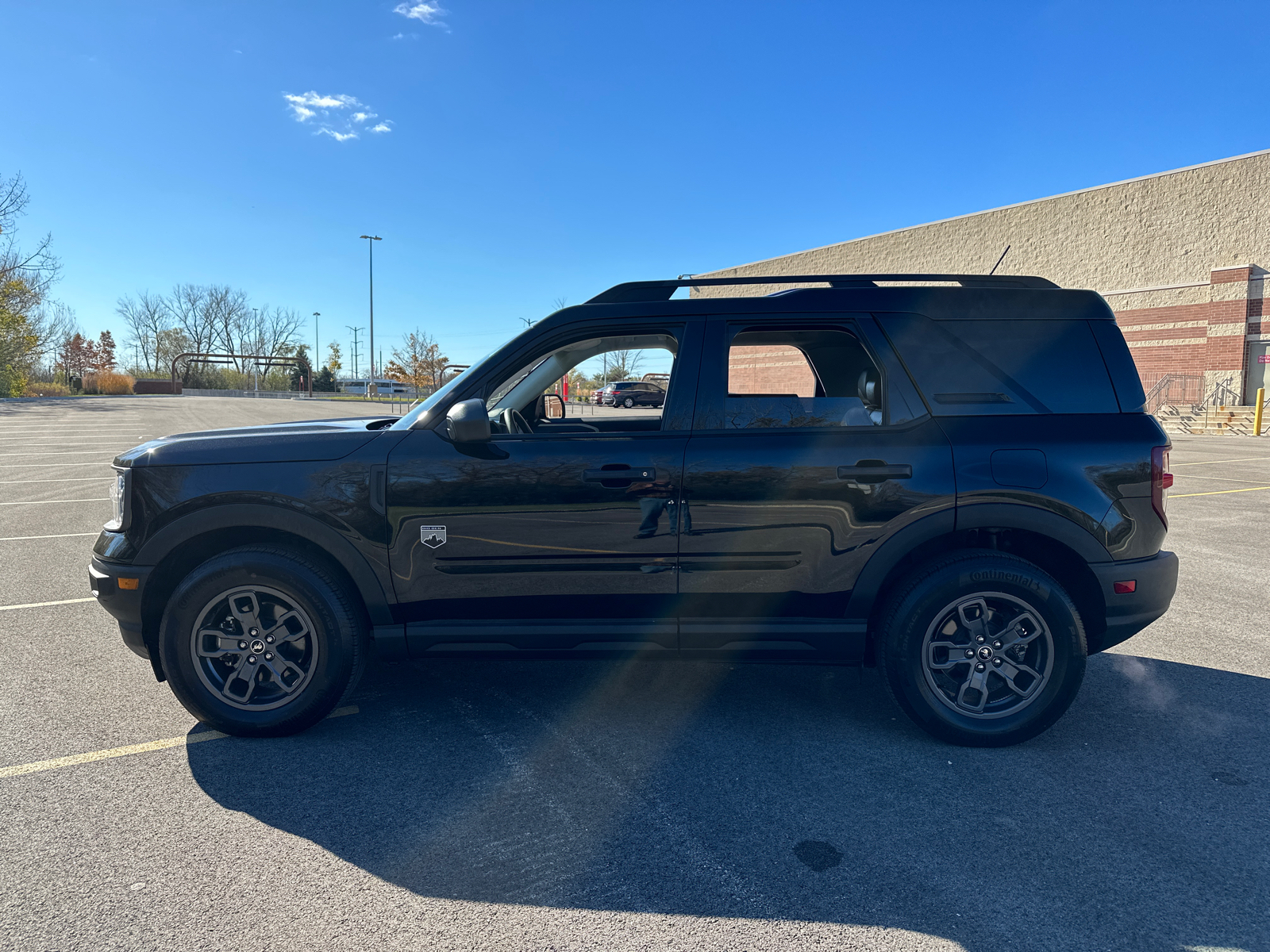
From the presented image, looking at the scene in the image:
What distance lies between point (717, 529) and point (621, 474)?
1.54 feet

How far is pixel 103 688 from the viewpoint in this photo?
13.1 ft

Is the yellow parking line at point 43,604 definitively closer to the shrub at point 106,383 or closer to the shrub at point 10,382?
the shrub at point 10,382

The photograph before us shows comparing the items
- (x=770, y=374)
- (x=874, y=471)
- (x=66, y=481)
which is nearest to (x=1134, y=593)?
(x=874, y=471)

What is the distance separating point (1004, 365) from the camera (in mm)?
3447

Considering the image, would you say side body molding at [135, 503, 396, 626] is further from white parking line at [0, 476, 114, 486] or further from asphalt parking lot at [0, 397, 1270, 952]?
white parking line at [0, 476, 114, 486]

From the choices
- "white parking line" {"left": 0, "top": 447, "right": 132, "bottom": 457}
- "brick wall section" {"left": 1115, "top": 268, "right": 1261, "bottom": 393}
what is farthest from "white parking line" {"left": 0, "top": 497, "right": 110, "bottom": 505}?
"brick wall section" {"left": 1115, "top": 268, "right": 1261, "bottom": 393}

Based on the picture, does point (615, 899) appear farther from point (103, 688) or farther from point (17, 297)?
point (17, 297)

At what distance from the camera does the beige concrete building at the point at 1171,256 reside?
2805 centimetres

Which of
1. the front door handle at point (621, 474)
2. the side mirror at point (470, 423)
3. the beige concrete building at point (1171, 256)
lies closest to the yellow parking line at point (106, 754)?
the side mirror at point (470, 423)

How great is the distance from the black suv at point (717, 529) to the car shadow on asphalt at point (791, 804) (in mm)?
346

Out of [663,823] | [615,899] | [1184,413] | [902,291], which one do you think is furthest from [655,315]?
[1184,413]

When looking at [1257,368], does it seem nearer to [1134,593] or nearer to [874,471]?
[1134,593]

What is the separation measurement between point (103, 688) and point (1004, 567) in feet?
14.5

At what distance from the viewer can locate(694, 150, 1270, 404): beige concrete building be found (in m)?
28.0
